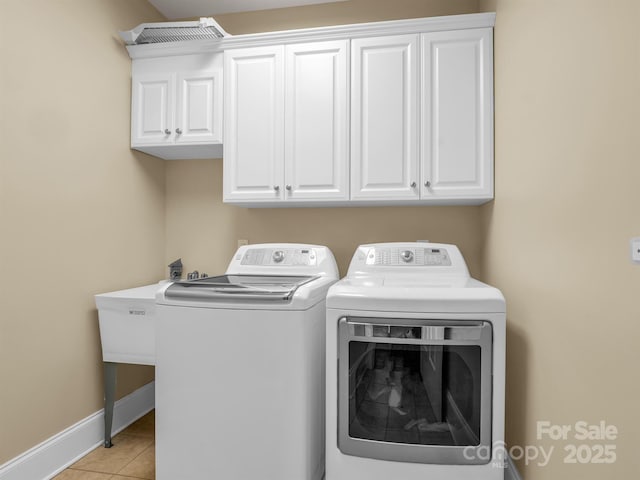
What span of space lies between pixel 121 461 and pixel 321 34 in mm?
2641

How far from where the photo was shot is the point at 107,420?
2.11 metres

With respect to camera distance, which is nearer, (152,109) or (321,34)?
(321,34)

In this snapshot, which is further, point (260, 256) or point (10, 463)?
point (260, 256)

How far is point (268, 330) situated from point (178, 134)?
1.52 m

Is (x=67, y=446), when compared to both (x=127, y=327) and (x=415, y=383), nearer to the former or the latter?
(x=127, y=327)

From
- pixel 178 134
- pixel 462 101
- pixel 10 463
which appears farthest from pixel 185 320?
pixel 462 101

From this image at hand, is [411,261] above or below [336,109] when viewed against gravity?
below

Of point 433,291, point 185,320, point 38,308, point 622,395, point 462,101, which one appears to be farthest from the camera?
point 462,101

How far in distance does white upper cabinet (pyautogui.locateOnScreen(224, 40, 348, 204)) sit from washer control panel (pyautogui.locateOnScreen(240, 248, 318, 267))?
0.31m

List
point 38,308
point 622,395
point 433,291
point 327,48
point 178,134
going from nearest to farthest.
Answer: point 622,395
point 433,291
point 38,308
point 327,48
point 178,134

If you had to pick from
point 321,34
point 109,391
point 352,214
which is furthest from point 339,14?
point 109,391

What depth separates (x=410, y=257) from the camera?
6.95 ft

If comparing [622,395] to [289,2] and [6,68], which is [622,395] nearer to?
[6,68]

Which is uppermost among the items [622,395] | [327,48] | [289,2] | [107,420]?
[289,2]
